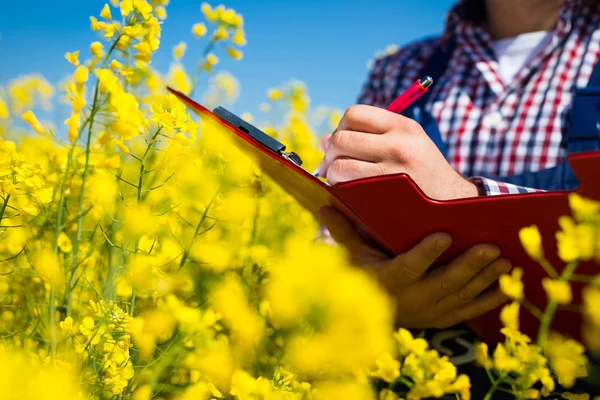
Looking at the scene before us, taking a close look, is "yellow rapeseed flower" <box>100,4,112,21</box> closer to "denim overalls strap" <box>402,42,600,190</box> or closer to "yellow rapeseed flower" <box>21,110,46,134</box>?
"yellow rapeseed flower" <box>21,110,46,134</box>

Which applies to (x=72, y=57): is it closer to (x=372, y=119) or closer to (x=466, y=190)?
(x=372, y=119)

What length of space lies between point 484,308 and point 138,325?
38 cm

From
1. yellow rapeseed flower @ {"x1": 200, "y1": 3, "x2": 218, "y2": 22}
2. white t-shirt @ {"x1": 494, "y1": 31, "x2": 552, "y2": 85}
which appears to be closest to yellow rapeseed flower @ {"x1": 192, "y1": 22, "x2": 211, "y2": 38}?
yellow rapeseed flower @ {"x1": 200, "y1": 3, "x2": 218, "y2": 22}

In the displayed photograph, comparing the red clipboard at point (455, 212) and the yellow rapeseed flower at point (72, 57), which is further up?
the yellow rapeseed flower at point (72, 57)

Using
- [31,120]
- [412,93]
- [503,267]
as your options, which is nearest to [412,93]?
[412,93]

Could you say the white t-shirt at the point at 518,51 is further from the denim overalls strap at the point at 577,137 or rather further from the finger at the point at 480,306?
the finger at the point at 480,306

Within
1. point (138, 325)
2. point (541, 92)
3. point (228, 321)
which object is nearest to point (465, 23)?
point (541, 92)

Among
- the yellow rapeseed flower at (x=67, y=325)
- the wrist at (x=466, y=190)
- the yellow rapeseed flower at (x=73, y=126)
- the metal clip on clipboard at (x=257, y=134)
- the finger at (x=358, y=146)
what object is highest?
the yellow rapeseed flower at (x=73, y=126)

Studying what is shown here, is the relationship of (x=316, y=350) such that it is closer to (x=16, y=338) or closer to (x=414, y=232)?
(x=414, y=232)

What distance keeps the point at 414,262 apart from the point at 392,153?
12cm

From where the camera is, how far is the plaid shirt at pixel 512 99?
42.8 inches

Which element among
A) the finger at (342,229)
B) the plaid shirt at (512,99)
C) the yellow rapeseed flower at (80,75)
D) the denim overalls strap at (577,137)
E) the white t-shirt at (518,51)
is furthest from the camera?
the white t-shirt at (518,51)

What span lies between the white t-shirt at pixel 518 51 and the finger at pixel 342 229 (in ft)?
1.93

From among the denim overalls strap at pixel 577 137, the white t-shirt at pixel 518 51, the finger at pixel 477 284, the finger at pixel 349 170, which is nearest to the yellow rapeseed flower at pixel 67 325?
the finger at pixel 349 170
